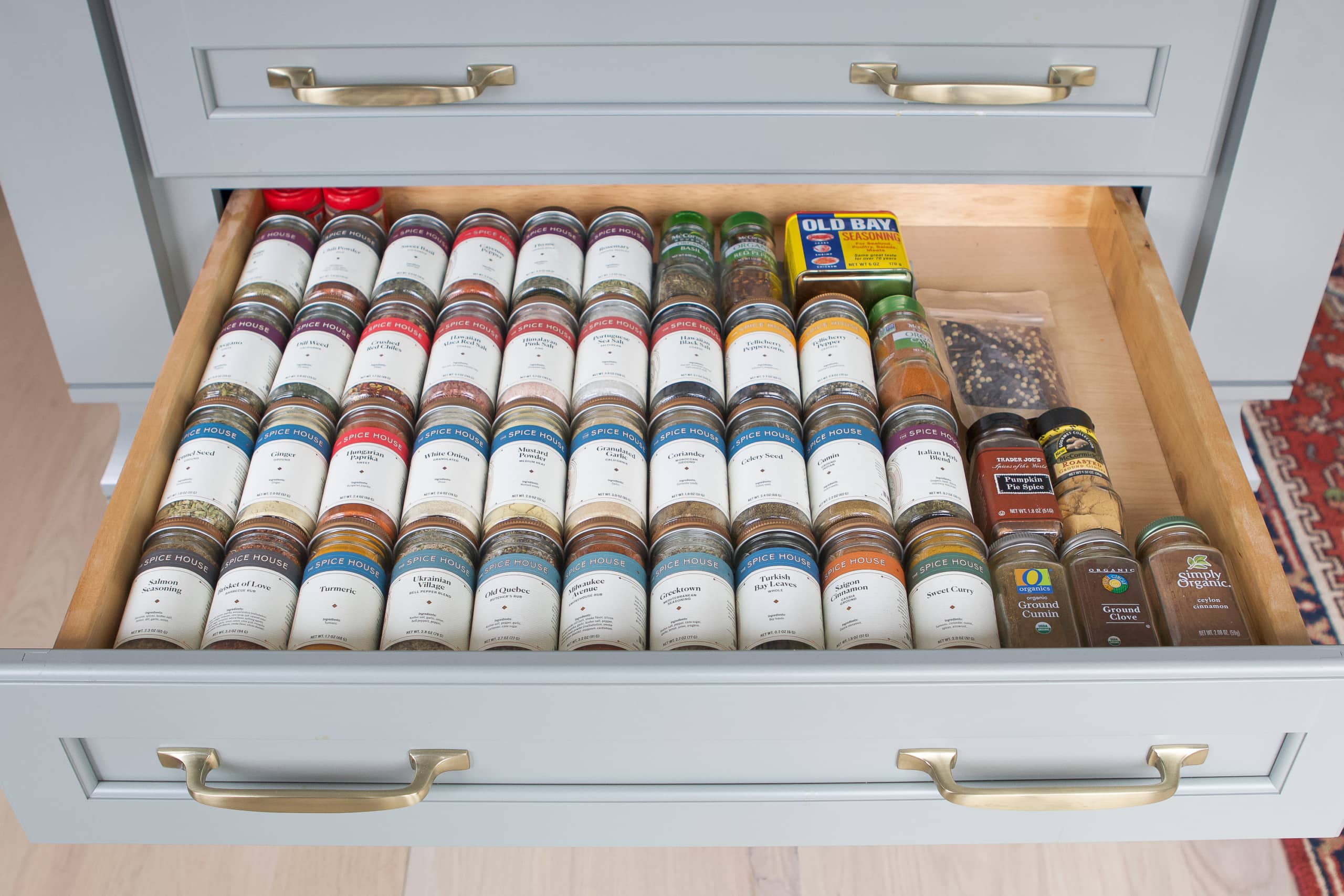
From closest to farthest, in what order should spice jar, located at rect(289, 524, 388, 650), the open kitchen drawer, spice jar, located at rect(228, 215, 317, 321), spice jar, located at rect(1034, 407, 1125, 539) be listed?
the open kitchen drawer < spice jar, located at rect(289, 524, 388, 650) < spice jar, located at rect(1034, 407, 1125, 539) < spice jar, located at rect(228, 215, 317, 321)

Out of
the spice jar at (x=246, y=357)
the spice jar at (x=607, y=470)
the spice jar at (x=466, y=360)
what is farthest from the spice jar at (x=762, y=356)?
the spice jar at (x=246, y=357)

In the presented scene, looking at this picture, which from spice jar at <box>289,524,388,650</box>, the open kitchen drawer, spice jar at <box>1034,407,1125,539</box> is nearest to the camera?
the open kitchen drawer

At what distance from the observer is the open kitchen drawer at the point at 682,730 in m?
0.73

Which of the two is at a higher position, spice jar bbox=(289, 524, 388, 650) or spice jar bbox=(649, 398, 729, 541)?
spice jar bbox=(649, 398, 729, 541)

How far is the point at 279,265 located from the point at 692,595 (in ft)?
1.95

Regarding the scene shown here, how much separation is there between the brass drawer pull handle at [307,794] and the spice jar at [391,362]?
1.09ft

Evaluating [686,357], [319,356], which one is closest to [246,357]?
[319,356]

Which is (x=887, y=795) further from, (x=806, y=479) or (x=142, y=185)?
(x=142, y=185)

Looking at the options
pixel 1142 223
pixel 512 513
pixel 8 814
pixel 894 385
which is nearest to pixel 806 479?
pixel 894 385

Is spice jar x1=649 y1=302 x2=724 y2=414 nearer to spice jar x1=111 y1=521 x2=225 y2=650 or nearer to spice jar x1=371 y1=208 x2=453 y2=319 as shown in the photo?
spice jar x1=371 y1=208 x2=453 y2=319

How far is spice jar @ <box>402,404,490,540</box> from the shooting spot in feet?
2.97

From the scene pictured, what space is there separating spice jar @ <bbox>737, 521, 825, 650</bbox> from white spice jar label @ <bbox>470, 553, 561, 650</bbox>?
0.50 feet

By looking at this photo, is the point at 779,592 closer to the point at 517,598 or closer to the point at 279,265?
the point at 517,598

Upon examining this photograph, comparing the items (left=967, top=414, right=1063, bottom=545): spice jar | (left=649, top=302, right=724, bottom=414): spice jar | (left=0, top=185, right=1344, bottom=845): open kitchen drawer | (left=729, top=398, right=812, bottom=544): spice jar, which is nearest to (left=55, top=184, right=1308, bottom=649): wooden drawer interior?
(left=0, top=185, right=1344, bottom=845): open kitchen drawer
